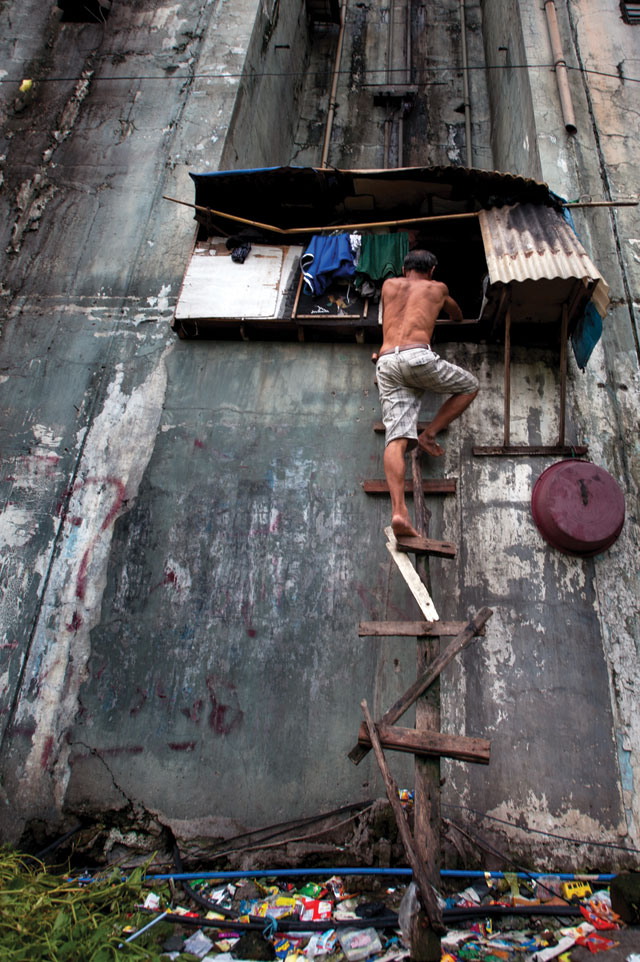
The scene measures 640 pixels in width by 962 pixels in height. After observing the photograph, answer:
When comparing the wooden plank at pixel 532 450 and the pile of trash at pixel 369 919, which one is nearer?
the pile of trash at pixel 369 919

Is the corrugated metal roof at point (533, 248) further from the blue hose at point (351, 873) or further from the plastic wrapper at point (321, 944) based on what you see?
the plastic wrapper at point (321, 944)

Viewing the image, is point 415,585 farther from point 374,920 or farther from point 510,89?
point 510,89

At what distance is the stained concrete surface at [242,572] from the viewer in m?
4.89

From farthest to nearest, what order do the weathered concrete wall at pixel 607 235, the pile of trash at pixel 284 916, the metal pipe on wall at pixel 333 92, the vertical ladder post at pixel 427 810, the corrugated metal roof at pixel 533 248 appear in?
the metal pipe on wall at pixel 333 92 → the corrugated metal roof at pixel 533 248 → the weathered concrete wall at pixel 607 235 → the pile of trash at pixel 284 916 → the vertical ladder post at pixel 427 810

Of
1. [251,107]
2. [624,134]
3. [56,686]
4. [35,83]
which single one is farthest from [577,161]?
[56,686]

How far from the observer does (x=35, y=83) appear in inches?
344

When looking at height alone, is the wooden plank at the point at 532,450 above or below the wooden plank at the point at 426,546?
above

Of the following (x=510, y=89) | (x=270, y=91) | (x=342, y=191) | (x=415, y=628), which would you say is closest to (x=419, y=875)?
(x=415, y=628)

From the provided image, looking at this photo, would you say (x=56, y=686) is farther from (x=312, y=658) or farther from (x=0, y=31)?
(x=0, y=31)

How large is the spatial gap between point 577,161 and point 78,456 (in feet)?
22.8

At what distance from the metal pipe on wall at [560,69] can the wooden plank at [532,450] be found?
4.60 metres

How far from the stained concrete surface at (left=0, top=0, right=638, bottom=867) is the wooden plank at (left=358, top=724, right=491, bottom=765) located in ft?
4.32

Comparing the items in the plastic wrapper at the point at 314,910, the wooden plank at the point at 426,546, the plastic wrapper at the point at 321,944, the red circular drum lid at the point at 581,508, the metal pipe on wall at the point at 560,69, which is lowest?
the plastic wrapper at the point at 321,944

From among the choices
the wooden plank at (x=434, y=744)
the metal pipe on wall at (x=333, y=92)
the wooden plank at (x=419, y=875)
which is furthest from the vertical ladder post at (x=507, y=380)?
the metal pipe on wall at (x=333, y=92)
